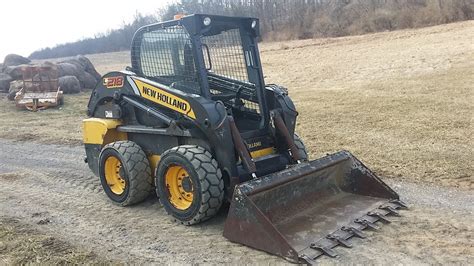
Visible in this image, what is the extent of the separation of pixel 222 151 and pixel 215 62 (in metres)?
1.54

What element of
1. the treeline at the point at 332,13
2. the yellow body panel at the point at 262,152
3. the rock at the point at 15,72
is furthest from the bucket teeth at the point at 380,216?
the rock at the point at 15,72

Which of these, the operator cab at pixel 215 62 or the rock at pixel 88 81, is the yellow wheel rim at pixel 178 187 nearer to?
the operator cab at pixel 215 62

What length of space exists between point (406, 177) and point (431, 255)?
2442 millimetres

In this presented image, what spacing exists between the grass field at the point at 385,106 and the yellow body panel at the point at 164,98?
315cm

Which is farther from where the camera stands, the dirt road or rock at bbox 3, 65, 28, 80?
rock at bbox 3, 65, 28, 80

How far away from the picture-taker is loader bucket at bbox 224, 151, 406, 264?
4.22m

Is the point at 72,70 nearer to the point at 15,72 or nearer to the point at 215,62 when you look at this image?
the point at 15,72

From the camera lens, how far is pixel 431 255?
13.4 feet

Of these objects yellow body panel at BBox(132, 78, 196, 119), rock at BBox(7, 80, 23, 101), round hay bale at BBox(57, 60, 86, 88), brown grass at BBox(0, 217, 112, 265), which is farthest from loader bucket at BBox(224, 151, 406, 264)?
round hay bale at BBox(57, 60, 86, 88)

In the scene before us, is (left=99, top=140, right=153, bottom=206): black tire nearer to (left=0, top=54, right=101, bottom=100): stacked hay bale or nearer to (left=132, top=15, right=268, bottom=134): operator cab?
(left=132, top=15, right=268, bottom=134): operator cab

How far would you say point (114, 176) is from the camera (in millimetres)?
6051

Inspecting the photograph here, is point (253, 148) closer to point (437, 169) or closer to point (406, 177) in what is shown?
point (406, 177)

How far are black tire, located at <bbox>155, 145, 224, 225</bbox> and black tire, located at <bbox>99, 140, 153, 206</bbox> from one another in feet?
2.18

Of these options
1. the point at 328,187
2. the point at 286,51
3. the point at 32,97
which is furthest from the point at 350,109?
the point at 286,51
